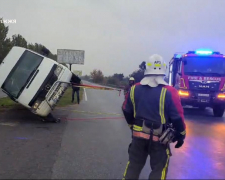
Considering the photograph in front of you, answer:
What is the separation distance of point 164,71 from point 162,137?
0.78 meters

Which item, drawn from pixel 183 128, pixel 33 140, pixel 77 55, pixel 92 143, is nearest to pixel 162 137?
pixel 183 128

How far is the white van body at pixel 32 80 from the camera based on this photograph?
9727mm

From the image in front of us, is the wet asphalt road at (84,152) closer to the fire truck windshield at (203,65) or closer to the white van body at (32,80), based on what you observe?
the white van body at (32,80)

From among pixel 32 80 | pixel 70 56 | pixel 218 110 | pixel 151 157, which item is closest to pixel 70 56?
pixel 70 56

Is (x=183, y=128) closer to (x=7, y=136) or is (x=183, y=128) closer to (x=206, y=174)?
(x=206, y=174)

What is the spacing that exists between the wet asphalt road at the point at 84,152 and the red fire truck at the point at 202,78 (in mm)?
3257

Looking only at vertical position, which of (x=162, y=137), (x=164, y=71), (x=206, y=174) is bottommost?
(x=206, y=174)

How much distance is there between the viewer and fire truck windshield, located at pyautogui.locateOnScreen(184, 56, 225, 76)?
45.9 ft

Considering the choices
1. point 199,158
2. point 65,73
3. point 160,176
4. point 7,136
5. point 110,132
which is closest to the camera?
point 160,176

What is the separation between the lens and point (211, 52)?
14.3 metres

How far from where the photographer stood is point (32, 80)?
9.80 m

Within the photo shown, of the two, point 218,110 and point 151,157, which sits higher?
point 151,157

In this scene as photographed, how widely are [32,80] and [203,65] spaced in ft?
25.6

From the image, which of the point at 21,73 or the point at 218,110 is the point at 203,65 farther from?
the point at 21,73
